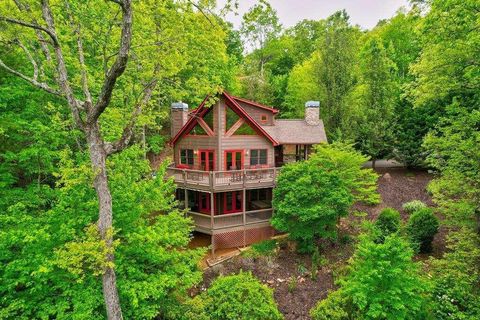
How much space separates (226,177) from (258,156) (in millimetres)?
3256

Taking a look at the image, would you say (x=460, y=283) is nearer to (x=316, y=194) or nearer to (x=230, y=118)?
(x=316, y=194)

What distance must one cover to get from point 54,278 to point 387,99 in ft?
79.4

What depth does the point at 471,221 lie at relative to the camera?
9859 mm

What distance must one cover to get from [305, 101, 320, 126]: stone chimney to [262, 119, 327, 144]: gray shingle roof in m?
0.31

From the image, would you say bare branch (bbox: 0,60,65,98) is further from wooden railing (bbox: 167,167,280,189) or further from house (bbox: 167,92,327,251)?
wooden railing (bbox: 167,167,280,189)

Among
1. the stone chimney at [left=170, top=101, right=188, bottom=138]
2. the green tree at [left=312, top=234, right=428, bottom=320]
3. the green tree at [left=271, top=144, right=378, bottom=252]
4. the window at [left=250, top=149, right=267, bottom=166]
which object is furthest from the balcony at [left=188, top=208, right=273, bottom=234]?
the green tree at [left=312, top=234, right=428, bottom=320]

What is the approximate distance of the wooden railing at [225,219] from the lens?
1528 centimetres

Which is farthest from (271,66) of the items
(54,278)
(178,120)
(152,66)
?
(54,278)

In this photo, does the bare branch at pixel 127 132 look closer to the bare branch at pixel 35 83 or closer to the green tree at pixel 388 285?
the bare branch at pixel 35 83

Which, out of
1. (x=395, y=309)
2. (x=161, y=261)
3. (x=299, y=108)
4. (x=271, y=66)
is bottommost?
(x=395, y=309)

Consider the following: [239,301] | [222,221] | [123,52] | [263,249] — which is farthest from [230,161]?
[123,52]

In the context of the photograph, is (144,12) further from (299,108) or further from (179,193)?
(299,108)

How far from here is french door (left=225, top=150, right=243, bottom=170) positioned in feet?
54.4

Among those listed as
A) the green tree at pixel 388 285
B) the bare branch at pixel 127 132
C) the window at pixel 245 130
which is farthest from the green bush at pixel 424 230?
the bare branch at pixel 127 132
